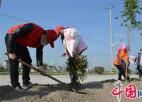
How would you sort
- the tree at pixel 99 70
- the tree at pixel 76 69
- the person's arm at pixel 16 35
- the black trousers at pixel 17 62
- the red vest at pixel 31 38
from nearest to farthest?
1. the person's arm at pixel 16 35
2. the red vest at pixel 31 38
3. the black trousers at pixel 17 62
4. the tree at pixel 76 69
5. the tree at pixel 99 70

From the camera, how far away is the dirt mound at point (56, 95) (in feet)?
31.1

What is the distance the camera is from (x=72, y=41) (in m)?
10.9

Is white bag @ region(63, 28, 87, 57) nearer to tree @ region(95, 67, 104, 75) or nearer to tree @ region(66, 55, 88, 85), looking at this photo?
tree @ region(66, 55, 88, 85)

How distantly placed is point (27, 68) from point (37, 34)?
1.03 metres

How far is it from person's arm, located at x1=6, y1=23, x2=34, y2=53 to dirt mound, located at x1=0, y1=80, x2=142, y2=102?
916 millimetres

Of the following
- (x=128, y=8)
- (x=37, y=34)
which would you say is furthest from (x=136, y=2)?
(x=37, y=34)

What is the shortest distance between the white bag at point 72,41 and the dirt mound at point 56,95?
0.85m

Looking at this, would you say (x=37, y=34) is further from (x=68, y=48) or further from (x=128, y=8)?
(x=128, y=8)

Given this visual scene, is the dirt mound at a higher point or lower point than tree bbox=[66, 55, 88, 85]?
lower

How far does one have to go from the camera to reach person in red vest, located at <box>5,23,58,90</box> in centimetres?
1013

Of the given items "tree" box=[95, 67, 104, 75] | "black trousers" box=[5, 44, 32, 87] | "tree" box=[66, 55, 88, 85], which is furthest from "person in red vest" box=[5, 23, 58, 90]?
"tree" box=[95, 67, 104, 75]

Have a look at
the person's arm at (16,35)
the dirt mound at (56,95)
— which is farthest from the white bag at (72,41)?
the person's arm at (16,35)

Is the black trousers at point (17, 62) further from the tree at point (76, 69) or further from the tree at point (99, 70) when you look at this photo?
the tree at point (99, 70)

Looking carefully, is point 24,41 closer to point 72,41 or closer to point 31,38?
point 31,38
